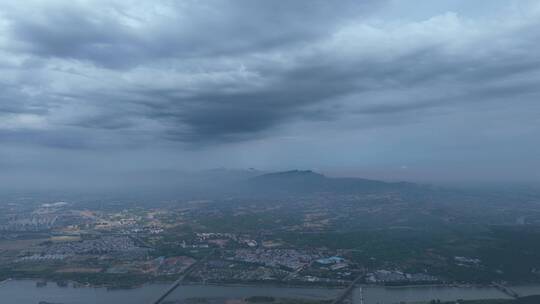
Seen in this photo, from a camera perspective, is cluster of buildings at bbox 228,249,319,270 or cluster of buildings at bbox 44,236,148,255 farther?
cluster of buildings at bbox 44,236,148,255

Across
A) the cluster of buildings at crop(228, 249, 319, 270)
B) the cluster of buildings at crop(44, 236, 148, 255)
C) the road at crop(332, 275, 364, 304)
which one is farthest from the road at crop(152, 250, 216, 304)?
the road at crop(332, 275, 364, 304)

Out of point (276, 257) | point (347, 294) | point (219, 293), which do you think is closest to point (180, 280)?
point (219, 293)

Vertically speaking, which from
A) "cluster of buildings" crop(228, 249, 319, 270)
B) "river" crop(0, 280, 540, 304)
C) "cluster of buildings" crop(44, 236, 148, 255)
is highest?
"cluster of buildings" crop(44, 236, 148, 255)

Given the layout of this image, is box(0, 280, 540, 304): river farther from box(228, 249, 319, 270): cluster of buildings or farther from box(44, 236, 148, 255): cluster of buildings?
box(44, 236, 148, 255): cluster of buildings

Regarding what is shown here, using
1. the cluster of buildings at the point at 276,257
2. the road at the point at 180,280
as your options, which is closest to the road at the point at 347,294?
the cluster of buildings at the point at 276,257

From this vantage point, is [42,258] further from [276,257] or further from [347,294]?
[347,294]

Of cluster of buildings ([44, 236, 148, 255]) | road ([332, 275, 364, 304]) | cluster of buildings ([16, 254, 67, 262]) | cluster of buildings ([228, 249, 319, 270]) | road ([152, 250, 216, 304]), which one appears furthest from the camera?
cluster of buildings ([44, 236, 148, 255])

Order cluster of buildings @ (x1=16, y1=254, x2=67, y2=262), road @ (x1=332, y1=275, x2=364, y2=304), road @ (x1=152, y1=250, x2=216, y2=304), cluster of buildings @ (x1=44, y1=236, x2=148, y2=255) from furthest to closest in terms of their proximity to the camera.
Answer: cluster of buildings @ (x1=44, y1=236, x2=148, y2=255), cluster of buildings @ (x1=16, y1=254, x2=67, y2=262), road @ (x1=152, y1=250, x2=216, y2=304), road @ (x1=332, y1=275, x2=364, y2=304)

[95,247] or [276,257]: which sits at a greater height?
[95,247]

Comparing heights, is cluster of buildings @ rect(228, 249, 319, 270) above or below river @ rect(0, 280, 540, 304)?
above
